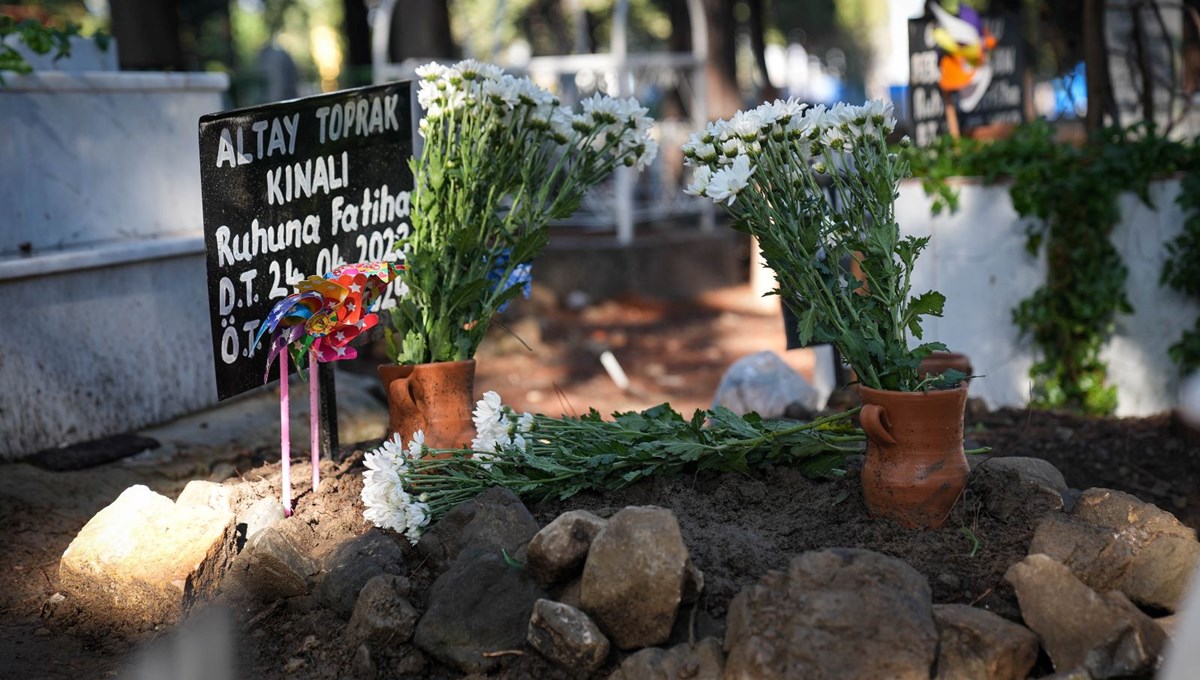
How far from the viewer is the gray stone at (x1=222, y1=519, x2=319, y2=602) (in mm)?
3104

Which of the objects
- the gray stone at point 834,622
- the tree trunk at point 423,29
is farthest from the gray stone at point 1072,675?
the tree trunk at point 423,29

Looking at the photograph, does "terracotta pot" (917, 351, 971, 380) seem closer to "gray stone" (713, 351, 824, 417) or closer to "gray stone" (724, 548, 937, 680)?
"gray stone" (713, 351, 824, 417)

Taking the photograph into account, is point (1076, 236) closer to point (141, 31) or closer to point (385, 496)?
point (385, 496)

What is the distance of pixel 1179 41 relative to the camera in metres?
10.5

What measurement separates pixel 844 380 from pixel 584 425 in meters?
2.37

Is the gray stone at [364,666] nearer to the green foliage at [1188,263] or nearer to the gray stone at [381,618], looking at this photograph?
the gray stone at [381,618]

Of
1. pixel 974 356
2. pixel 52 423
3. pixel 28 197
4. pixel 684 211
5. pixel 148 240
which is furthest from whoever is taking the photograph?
pixel 684 211

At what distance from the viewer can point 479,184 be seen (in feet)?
12.7

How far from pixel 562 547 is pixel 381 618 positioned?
0.47 metres

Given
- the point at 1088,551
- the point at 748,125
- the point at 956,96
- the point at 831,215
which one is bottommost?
the point at 1088,551

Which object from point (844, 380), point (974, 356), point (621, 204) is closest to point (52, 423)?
point (844, 380)

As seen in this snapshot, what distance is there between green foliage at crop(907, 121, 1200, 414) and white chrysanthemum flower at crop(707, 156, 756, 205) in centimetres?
333

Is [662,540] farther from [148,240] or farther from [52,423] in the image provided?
[148,240]

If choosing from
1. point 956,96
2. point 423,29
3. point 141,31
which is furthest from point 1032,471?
point 423,29
